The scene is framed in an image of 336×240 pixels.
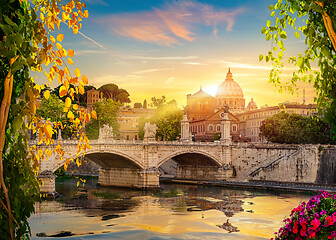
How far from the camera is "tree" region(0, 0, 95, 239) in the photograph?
4328 mm

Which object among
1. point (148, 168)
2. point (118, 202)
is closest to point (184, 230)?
point (118, 202)

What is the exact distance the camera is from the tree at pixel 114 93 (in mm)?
107375

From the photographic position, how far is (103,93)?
107m

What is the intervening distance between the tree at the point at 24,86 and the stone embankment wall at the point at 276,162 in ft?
146

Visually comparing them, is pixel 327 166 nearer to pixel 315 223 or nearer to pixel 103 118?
pixel 103 118

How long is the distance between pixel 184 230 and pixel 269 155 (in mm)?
25018

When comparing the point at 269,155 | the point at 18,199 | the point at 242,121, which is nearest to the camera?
the point at 18,199

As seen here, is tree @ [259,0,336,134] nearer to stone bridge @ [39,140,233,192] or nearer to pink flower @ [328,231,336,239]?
pink flower @ [328,231,336,239]

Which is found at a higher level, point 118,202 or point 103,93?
point 103,93

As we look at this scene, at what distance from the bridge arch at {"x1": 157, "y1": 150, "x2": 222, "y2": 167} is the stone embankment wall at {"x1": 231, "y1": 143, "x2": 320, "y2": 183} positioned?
7.74 ft

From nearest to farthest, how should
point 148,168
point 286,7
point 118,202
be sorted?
point 286,7
point 118,202
point 148,168

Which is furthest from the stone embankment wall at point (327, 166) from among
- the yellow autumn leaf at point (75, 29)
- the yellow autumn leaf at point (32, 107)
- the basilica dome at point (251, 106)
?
the basilica dome at point (251, 106)

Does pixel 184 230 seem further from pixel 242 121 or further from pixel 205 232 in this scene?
pixel 242 121

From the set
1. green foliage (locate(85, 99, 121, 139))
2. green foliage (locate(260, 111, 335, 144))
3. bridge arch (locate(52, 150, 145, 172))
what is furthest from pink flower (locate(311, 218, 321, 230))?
green foliage (locate(85, 99, 121, 139))
